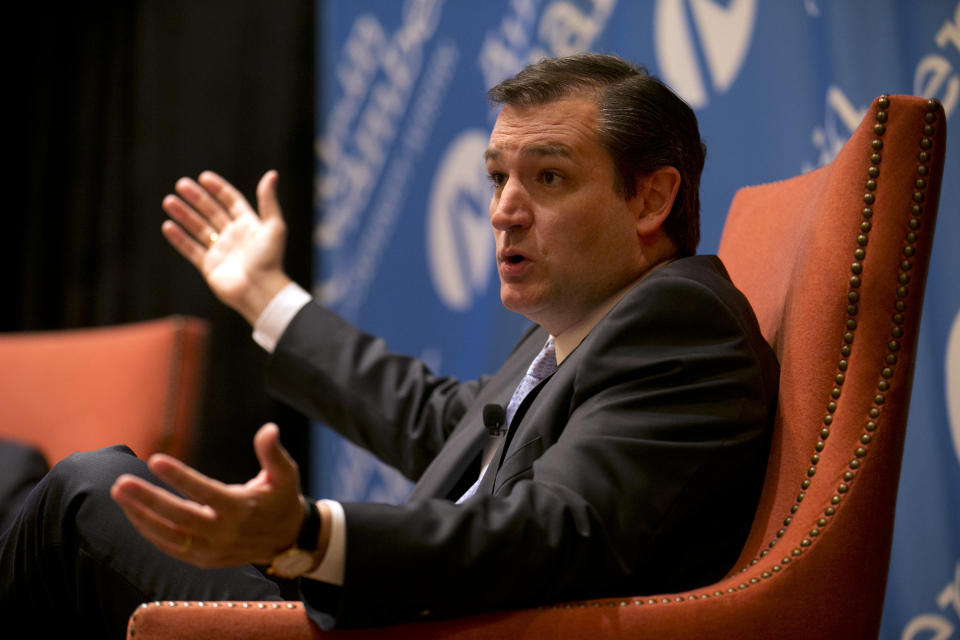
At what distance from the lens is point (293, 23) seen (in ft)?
12.7

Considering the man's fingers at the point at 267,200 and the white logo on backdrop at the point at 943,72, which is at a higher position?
the white logo on backdrop at the point at 943,72

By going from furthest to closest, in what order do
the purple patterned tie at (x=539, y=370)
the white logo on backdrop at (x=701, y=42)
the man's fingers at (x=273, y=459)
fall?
the white logo on backdrop at (x=701, y=42) < the purple patterned tie at (x=539, y=370) < the man's fingers at (x=273, y=459)

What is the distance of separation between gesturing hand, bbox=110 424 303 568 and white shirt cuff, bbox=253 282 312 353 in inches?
40.4

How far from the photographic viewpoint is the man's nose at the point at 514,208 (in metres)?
1.43

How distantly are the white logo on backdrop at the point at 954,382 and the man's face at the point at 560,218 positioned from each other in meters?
0.59

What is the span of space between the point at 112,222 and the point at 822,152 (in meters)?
3.21

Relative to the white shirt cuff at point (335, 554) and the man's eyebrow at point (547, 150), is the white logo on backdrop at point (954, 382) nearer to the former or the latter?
the man's eyebrow at point (547, 150)

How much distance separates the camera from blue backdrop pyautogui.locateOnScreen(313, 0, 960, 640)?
1.66 meters

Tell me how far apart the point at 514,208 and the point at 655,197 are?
211mm

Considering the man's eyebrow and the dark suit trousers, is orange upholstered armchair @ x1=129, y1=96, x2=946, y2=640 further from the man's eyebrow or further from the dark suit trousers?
the man's eyebrow

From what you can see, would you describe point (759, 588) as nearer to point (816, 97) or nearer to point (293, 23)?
point (816, 97)

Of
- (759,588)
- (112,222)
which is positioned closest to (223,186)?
(759,588)

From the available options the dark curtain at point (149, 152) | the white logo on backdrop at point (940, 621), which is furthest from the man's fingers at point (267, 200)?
the dark curtain at point (149, 152)

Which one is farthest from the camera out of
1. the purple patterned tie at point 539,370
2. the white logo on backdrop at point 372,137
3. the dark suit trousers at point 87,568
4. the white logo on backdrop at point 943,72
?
the white logo on backdrop at point 372,137
